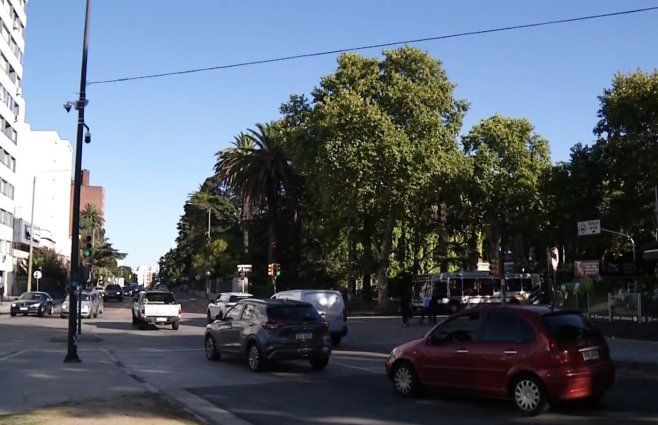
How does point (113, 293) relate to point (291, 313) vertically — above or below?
below

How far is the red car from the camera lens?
9992mm

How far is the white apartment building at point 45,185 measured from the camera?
8856cm

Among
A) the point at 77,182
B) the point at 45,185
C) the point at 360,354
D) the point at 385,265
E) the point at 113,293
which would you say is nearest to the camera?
the point at 77,182

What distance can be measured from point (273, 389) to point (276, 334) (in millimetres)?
2545

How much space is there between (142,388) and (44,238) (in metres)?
89.7

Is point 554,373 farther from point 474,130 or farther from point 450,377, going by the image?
point 474,130

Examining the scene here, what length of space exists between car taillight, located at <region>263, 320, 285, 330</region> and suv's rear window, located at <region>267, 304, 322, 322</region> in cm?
11

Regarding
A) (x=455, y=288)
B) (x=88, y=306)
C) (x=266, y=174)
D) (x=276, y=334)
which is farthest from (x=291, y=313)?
(x=266, y=174)

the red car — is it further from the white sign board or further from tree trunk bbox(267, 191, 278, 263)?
tree trunk bbox(267, 191, 278, 263)

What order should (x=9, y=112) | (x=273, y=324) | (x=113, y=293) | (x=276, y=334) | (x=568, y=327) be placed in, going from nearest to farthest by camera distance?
(x=568, y=327) < (x=276, y=334) < (x=273, y=324) < (x=9, y=112) < (x=113, y=293)

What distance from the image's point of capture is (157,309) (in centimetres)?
3131

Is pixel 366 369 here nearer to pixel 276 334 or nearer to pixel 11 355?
pixel 276 334

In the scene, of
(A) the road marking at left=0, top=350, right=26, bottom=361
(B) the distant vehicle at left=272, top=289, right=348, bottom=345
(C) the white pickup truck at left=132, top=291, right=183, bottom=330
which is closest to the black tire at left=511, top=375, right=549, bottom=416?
(A) the road marking at left=0, top=350, right=26, bottom=361

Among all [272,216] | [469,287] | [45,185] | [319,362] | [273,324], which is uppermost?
[45,185]
